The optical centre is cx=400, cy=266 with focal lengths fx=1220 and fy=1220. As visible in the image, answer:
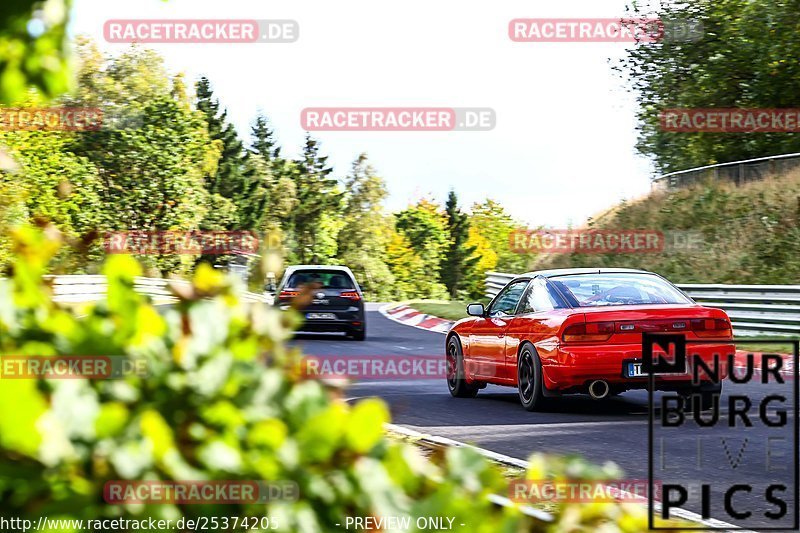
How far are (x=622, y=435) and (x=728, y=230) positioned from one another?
25.5 meters

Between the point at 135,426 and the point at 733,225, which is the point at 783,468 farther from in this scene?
the point at 733,225

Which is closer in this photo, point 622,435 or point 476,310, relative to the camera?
point 622,435

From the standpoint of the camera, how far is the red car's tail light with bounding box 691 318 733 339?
10930 millimetres

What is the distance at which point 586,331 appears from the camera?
11047 mm

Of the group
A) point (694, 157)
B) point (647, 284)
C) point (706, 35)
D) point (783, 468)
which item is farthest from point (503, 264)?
point (783, 468)

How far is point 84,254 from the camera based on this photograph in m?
2.86

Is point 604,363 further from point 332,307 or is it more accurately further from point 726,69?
point 726,69

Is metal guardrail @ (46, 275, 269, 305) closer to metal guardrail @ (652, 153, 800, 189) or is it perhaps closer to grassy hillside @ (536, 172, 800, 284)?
grassy hillside @ (536, 172, 800, 284)

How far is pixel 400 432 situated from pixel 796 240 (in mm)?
23398

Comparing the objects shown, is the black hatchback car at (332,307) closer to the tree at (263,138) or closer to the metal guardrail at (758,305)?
the metal guardrail at (758,305)

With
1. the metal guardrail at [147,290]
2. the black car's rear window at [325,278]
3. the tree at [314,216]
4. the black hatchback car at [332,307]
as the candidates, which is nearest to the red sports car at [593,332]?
the metal guardrail at [147,290]

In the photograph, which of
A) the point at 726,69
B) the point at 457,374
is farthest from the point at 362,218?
the point at 457,374

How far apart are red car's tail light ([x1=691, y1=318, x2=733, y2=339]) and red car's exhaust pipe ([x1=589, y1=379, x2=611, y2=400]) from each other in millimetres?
957

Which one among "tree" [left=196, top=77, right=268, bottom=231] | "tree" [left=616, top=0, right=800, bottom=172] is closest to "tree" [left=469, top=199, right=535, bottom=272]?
"tree" [left=196, top=77, right=268, bottom=231]
